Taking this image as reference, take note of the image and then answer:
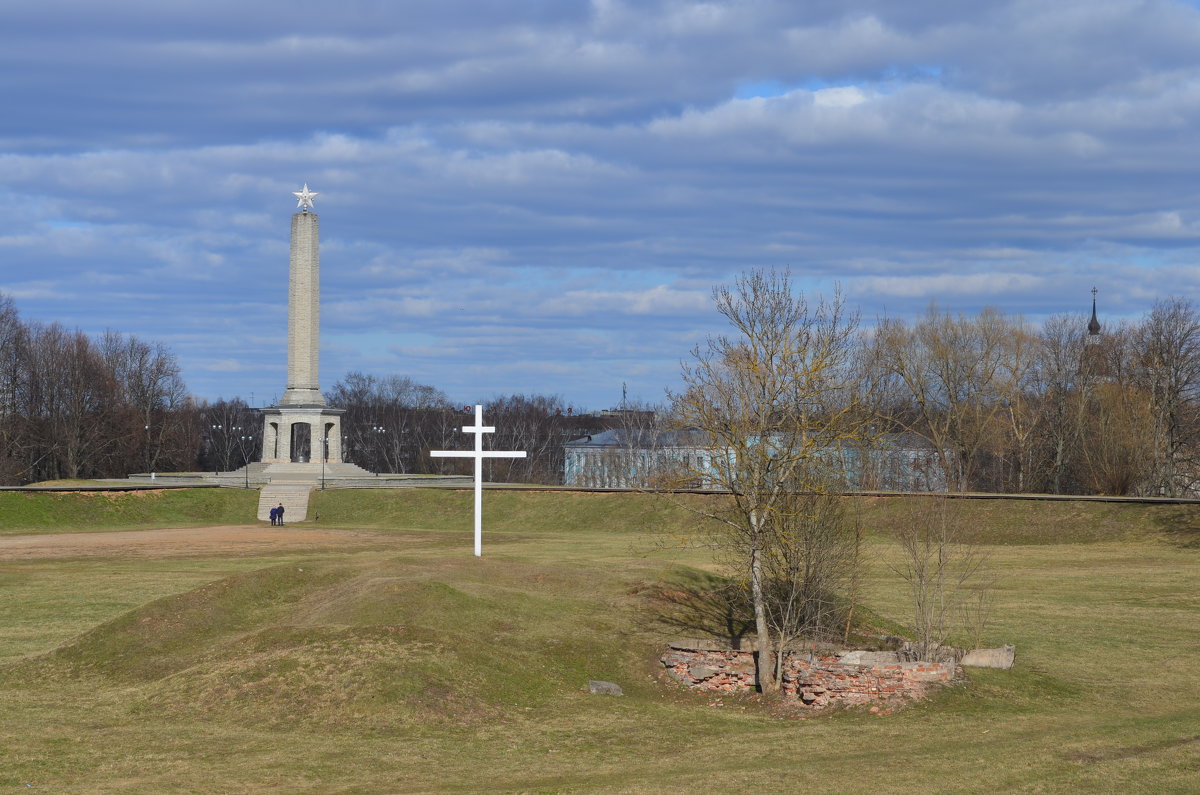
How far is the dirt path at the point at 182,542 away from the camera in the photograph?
1751 inches

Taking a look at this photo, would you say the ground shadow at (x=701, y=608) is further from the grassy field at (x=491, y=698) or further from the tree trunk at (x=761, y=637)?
the tree trunk at (x=761, y=637)

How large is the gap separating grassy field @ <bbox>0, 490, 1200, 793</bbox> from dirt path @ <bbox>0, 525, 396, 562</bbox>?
9.64 meters

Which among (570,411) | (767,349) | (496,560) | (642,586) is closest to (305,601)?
(496,560)

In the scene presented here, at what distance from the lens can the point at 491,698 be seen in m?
19.9

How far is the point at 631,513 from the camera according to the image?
58188 mm

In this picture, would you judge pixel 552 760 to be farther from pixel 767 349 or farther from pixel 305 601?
pixel 305 601

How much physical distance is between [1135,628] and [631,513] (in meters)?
31.2

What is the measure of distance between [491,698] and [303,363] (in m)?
56.2

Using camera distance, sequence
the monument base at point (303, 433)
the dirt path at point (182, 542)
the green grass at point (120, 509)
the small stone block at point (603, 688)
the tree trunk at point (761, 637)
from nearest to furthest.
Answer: the small stone block at point (603, 688)
the tree trunk at point (761, 637)
the dirt path at point (182, 542)
the green grass at point (120, 509)
the monument base at point (303, 433)

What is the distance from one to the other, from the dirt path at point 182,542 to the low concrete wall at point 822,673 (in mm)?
25738

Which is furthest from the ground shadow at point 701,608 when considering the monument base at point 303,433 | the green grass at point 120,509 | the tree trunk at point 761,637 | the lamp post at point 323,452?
the monument base at point 303,433

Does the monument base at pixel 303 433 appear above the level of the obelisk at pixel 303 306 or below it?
below

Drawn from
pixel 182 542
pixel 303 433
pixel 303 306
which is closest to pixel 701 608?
pixel 182 542

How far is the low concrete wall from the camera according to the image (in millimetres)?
20953
